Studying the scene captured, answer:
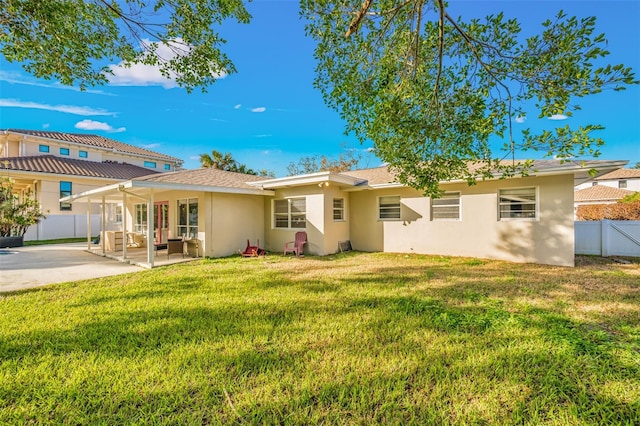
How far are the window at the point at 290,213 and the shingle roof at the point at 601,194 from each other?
2793 cm

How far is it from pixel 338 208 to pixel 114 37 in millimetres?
9035

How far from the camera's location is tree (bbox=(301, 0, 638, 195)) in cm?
533

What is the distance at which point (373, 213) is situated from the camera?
41.1 feet

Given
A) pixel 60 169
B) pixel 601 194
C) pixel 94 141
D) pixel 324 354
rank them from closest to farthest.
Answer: pixel 324 354, pixel 60 169, pixel 94 141, pixel 601 194

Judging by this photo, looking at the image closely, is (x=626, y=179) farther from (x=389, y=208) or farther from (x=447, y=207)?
(x=389, y=208)

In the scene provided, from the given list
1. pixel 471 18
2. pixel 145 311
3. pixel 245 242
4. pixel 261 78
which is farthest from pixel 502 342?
pixel 261 78

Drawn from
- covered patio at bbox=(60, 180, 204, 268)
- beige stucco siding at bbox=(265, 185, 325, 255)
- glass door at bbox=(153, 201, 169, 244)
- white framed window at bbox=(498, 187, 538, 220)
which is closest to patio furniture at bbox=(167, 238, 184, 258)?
covered patio at bbox=(60, 180, 204, 268)

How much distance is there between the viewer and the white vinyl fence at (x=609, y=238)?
1065cm

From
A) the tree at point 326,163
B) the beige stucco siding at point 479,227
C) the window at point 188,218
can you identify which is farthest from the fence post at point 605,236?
the tree at point 326,163

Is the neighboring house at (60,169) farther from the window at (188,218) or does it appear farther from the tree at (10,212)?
the window at (188,218)

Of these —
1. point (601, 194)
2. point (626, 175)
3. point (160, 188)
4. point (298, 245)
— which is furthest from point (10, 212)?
point (626, 175)

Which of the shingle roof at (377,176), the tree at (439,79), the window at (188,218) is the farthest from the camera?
the shingle roof at (377,176)

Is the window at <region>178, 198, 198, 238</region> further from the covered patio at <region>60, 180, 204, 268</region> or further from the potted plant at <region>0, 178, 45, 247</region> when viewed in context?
the potted plant at <region>0, 178, 45, 247</region>

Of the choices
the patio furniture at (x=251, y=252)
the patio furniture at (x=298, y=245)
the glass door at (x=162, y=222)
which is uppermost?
the glass door at (x=162, y=222)
